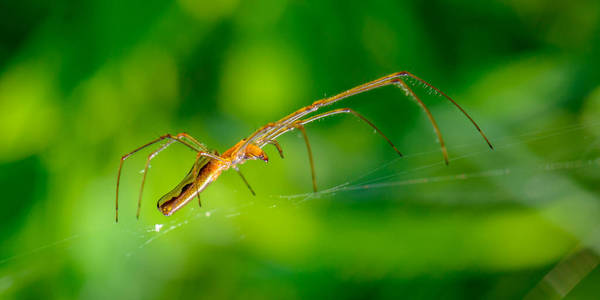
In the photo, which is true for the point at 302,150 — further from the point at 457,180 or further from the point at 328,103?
the point at 457,180

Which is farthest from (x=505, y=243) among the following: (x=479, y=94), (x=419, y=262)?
(x=479, y=94)

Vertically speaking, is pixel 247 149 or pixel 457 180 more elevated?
pixel 247 149

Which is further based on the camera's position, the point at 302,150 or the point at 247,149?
the point at 302,150

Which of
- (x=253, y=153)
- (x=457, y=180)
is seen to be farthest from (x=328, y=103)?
(x=457, y=180)

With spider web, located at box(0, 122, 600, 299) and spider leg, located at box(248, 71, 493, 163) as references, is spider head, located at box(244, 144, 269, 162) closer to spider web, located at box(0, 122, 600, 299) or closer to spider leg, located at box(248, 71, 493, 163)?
spider leg, located at box(248, 71, 493, 163)

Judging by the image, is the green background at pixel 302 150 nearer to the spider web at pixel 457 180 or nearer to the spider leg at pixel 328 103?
the spider web at pixel 457 180

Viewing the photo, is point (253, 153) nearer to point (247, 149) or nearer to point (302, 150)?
point (247, 149)

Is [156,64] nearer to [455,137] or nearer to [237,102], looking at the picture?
[237,102]
